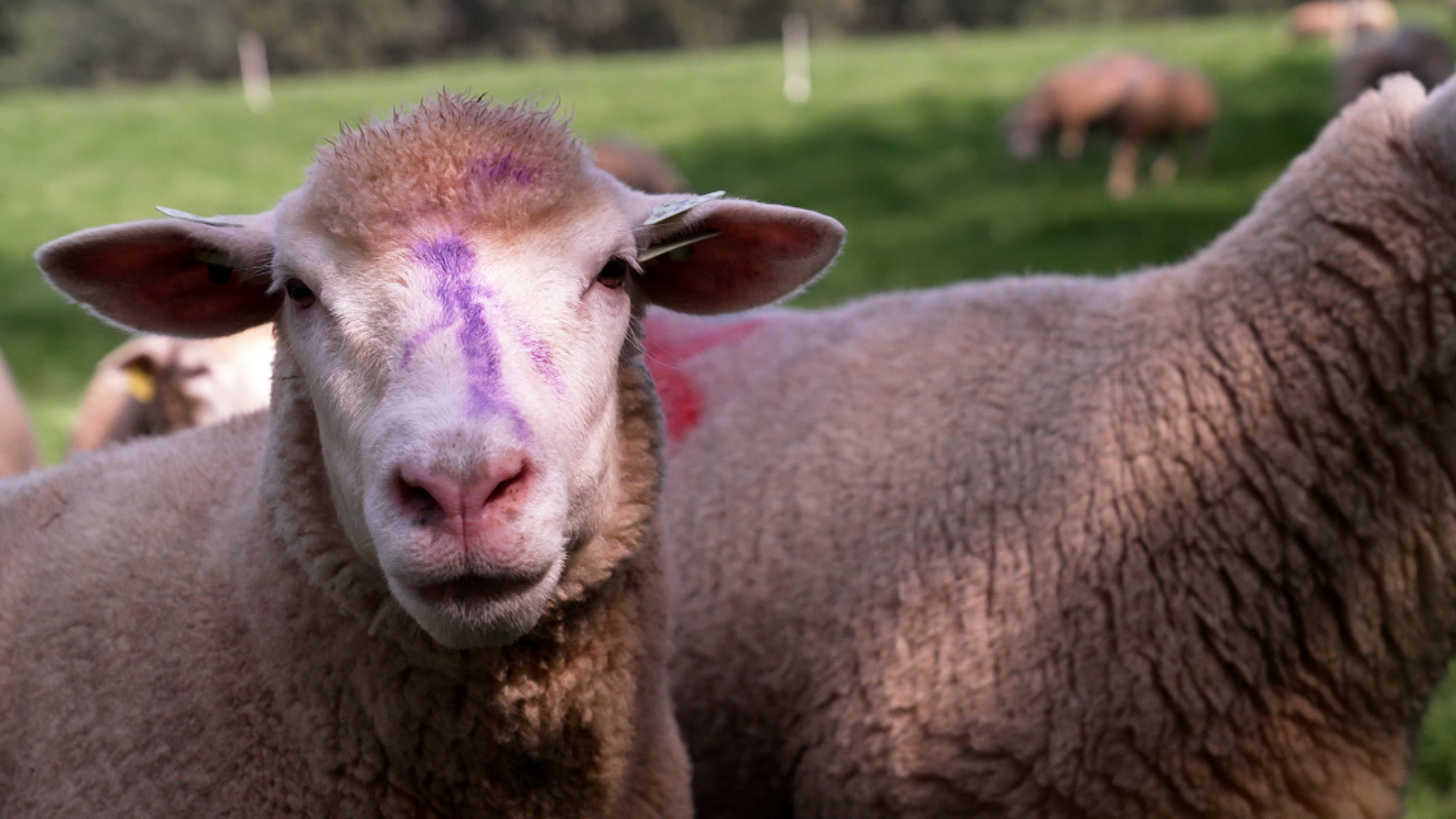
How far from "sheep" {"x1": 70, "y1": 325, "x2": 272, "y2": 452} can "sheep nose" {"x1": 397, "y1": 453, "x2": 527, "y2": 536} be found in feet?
8.08

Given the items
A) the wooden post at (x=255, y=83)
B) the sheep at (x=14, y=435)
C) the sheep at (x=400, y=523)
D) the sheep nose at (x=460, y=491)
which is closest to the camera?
the sheep nose at (x=460, y=491)

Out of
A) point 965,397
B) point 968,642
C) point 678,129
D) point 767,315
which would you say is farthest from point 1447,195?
point 678,129

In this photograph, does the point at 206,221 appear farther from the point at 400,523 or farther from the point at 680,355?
the point at 680,355

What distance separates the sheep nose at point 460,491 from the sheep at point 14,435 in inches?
110

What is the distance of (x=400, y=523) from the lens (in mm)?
1726

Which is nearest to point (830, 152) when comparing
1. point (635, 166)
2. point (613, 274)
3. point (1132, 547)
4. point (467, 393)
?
point (635, 166)

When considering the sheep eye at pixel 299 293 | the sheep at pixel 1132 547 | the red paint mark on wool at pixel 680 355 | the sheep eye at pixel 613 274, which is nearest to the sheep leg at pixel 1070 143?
the red paint mark on wool at pixel 680 355

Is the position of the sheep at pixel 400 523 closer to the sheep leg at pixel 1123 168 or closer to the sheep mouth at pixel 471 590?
the sheep mouth at pixel 471 590

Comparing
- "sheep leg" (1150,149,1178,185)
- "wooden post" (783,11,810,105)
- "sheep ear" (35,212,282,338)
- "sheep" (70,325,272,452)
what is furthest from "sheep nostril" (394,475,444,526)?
"wooden post" (783,11,810,105)

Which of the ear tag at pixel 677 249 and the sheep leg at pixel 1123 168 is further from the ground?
the ear tag at pixel 677 249

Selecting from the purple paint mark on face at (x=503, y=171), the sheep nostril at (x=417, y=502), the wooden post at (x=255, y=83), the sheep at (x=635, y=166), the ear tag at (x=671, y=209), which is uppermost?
the purple paint mark on face at (x=503, y=171)

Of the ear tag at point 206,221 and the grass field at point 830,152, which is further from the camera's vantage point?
the grass field at point 830,152

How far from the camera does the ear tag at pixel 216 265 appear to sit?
7.17 feet

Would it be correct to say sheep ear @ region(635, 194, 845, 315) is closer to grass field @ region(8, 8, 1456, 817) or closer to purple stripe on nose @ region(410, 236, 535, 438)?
purple stripe on nose @ region(410, 236, 535, 438)
